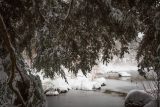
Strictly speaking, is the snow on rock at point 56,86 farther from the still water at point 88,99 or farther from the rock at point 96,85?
the rock at point 96,85

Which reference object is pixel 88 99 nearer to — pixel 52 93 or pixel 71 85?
pixel 52 93

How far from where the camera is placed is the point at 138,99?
1452cm

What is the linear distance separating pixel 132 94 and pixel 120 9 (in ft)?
33.4

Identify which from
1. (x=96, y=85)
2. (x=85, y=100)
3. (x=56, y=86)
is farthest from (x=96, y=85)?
(x=85, y=100)

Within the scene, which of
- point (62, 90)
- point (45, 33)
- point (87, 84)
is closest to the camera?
point (45, 33)

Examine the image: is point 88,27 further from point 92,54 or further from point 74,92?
point 74,92

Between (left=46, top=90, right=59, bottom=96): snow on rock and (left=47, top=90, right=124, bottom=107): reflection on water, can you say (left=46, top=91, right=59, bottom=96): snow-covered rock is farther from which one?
(left=47, top=90, right=124, bottom=107): reflection on water

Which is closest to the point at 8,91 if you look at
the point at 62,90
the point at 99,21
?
the point at 99,21

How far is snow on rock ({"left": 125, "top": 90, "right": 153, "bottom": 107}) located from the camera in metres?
14.2

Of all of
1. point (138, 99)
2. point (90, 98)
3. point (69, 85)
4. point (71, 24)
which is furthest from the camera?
point (69, 85)

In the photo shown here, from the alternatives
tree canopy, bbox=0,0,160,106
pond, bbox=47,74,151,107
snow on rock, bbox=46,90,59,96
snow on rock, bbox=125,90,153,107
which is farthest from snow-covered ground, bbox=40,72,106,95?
tree canopy, bbox=0,0,160,106

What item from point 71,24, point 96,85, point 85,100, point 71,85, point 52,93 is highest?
point 71,24

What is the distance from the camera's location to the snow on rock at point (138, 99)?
14.2 m

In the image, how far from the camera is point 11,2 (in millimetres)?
4441
